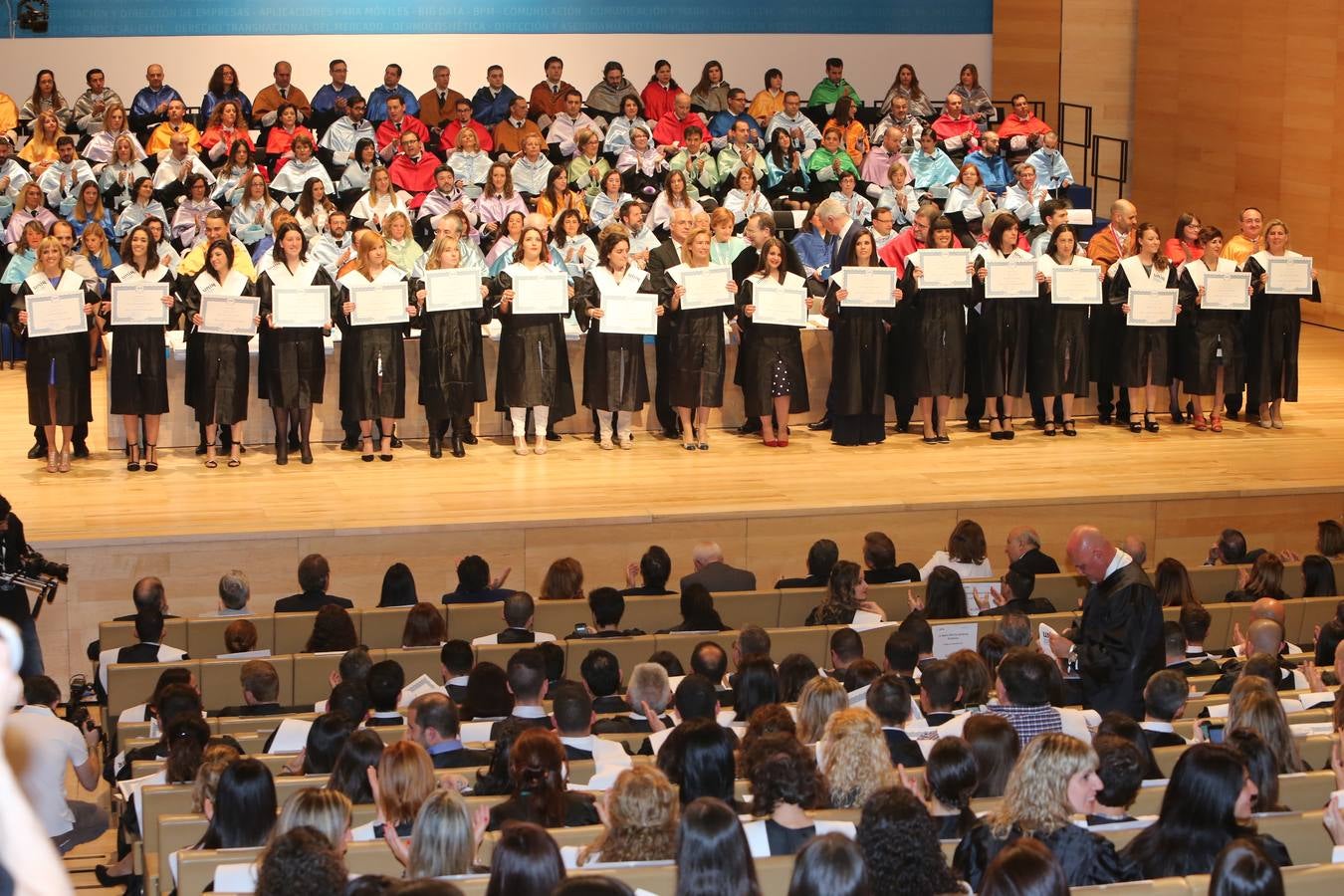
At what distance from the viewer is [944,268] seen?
12.6 meters

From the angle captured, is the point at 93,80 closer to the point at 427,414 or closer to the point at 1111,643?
the point at 427,414

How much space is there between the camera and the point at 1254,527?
1180 cm

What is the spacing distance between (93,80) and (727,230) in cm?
833

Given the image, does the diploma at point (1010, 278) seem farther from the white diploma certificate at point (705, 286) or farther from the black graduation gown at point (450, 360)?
the black graduation gown at point (450, 360)

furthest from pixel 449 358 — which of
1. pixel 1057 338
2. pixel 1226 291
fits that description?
pixel 1226 291

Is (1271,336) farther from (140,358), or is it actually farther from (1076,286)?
(140,358)

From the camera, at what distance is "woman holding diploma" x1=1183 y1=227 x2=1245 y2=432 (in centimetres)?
1319

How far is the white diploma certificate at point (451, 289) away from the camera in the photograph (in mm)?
12086

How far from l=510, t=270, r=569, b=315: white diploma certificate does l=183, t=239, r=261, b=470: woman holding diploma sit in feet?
5.60

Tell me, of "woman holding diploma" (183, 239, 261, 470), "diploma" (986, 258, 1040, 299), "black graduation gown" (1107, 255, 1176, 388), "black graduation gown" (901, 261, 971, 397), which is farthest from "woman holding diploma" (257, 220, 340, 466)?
"black graduation gown" (1107, 255, 1176, 388)

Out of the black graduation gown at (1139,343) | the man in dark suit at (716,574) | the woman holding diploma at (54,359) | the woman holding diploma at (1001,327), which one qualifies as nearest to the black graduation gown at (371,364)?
the woman holding diploma at (54,359)

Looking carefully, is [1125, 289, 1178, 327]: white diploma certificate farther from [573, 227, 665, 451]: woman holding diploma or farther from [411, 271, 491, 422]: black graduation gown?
[411, 271, 491, 422]: black graduation gown

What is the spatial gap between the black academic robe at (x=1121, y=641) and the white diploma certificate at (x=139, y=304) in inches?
259

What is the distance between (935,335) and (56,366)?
590cm
